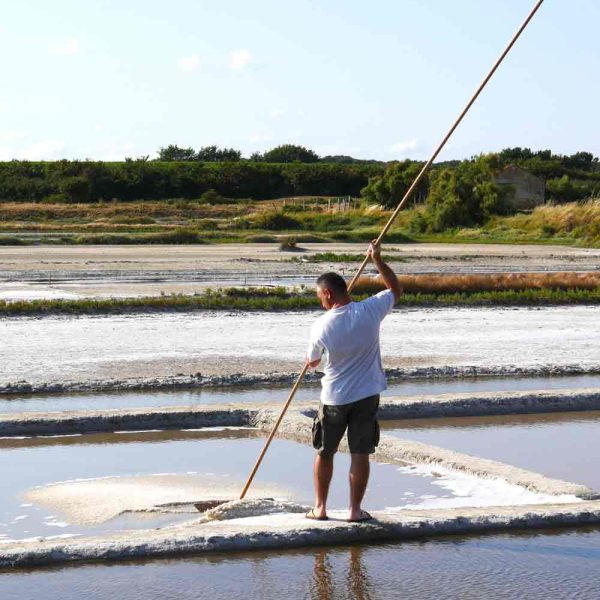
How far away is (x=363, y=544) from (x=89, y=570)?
4.57 ft

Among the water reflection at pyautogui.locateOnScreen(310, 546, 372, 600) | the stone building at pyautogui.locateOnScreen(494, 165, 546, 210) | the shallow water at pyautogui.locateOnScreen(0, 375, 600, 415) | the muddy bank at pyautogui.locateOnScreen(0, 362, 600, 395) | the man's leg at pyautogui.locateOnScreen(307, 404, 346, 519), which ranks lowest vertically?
the shallow water at pyautogui.locateOnScreen(0, 375, 600, 415)

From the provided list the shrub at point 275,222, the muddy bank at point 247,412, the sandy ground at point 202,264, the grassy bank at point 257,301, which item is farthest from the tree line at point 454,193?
the muddy bank at point 247,412

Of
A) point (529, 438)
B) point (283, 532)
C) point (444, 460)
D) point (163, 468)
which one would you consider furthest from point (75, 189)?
point (283, 532)

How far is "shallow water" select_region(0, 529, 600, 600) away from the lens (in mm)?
5648

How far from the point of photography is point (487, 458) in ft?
29.3

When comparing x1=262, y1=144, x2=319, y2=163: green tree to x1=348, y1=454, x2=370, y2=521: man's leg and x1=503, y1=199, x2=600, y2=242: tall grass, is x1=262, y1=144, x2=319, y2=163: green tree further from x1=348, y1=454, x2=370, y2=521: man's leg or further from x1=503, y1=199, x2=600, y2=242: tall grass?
x1=348, y1=454, x2=370, y2=521: man's leg

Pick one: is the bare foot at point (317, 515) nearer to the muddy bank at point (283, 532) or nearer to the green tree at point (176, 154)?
the muddy bank at point (283, 532)

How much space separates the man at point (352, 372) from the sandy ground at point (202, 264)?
16102 mm

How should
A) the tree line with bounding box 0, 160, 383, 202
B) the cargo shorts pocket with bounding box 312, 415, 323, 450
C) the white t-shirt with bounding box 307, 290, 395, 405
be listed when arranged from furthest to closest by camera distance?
the tree line with bounding box 0, 160, 383, 202 → the cargo shorts pocket with bounding box 312, 415, 323, 450 → the white t-shirt with bounding box 307, 290, 395, 405

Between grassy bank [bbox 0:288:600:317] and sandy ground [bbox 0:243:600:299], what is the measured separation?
255 centimetres

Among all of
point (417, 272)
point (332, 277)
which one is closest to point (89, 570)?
point (332, 277)

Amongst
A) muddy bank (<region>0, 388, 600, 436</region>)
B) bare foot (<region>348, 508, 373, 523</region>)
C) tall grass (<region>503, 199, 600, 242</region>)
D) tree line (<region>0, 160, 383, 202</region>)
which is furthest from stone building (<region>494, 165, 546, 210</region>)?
bare foot (<region>348, 508, 373, 523</region>)

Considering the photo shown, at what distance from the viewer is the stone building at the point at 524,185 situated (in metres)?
61.1

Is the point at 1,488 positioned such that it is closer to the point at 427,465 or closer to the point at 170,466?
the point at 170,466
